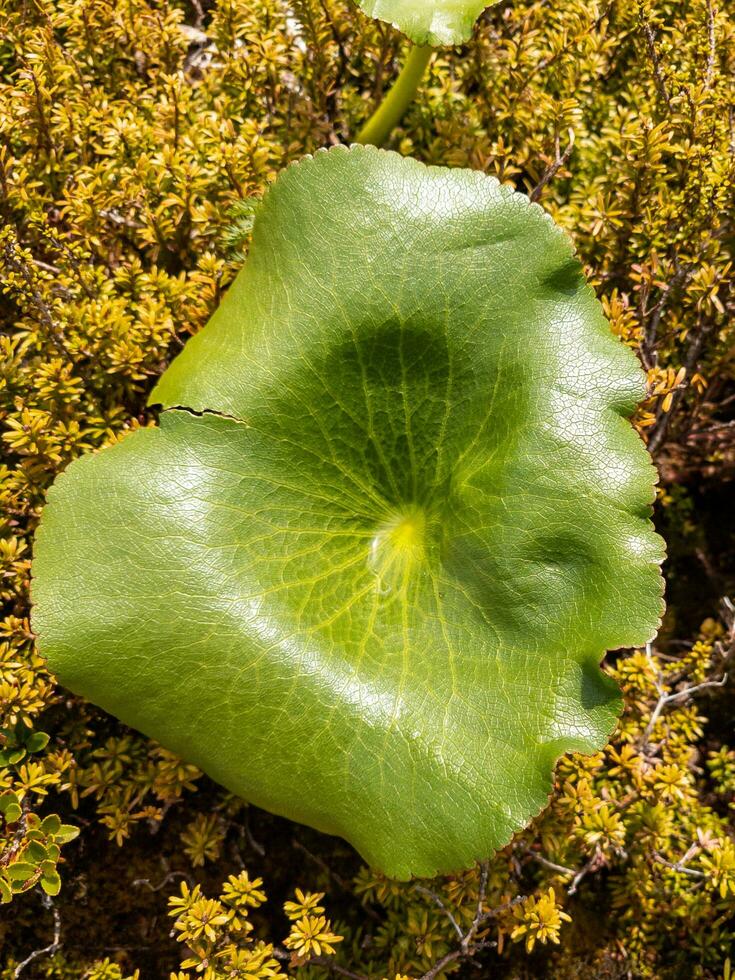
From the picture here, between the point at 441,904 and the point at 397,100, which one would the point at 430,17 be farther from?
the point at 441,904

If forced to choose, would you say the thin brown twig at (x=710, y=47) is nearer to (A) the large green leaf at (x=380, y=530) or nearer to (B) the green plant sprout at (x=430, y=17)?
(B) the green plant sprout at (x=430, y=17)

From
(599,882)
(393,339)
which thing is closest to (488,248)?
(393,339)

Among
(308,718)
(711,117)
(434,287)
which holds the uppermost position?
(711,117)

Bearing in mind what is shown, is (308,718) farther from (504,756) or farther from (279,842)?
(279,842)

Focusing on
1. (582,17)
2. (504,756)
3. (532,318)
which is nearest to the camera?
(504,756)

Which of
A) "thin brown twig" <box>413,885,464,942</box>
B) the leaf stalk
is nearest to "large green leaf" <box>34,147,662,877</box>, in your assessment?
"thin brown twig" <box>413,885,464,942</box>

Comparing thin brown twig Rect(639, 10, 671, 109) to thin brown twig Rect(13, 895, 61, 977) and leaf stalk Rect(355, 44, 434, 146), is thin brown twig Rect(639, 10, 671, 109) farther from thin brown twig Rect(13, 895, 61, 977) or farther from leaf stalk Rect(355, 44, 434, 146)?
thin brown twig Rect(13, 895, 61, 977)

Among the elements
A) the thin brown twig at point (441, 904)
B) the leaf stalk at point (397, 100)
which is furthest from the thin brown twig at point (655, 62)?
the thin brown twig at point (441, 904)
